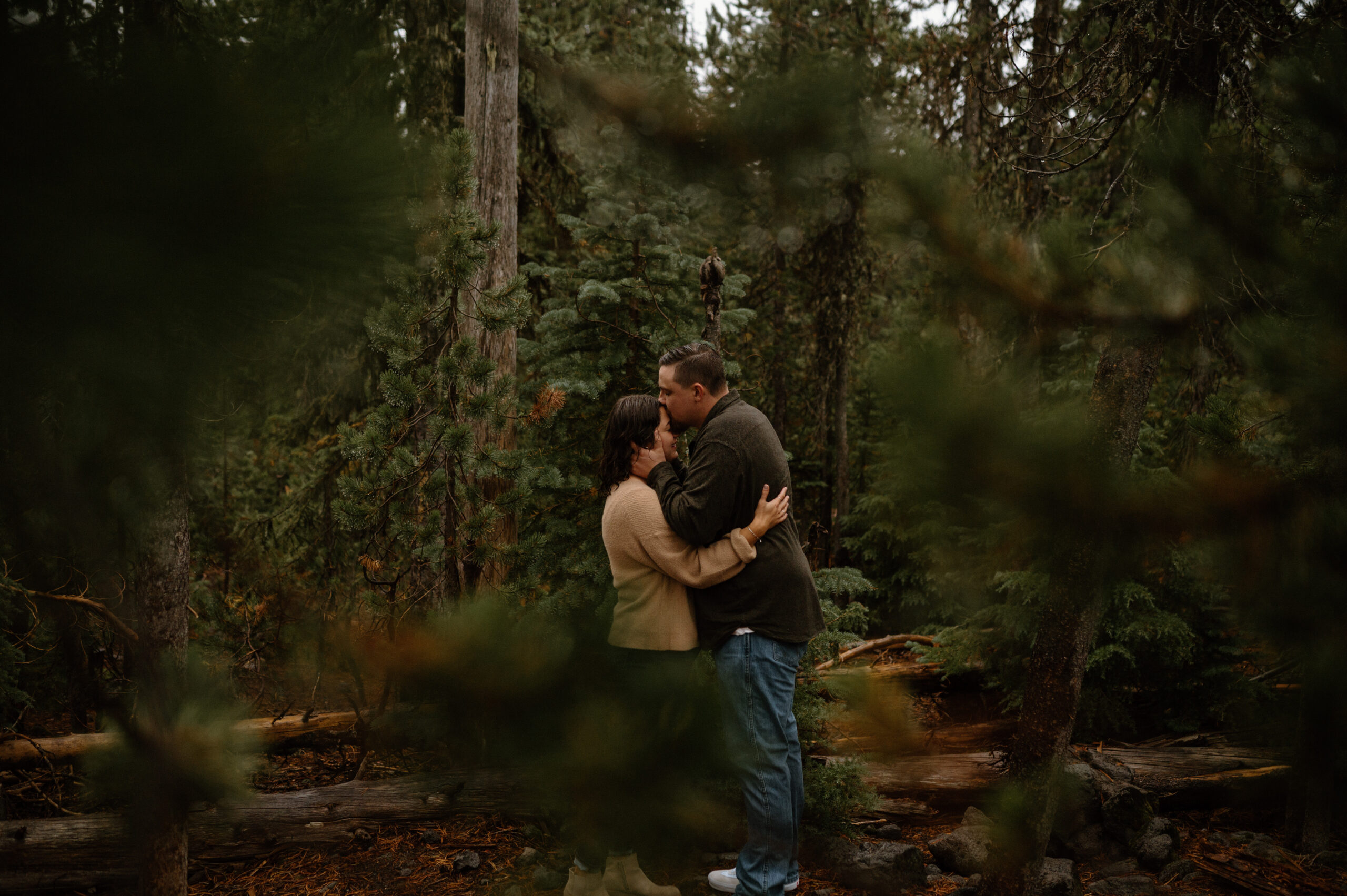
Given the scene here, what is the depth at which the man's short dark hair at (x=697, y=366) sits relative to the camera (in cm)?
340

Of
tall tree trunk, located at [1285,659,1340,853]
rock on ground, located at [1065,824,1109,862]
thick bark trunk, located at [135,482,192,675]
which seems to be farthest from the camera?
rock on ground, located at [1065,824,1109,862]

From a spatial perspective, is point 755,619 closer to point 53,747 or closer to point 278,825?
point 278,825

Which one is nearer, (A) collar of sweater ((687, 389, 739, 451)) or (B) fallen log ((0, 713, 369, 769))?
(A) collar of sweater ((687, 389, 739, 451))

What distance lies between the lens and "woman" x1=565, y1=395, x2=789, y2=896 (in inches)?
120

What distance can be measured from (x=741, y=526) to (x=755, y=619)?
1.26 ft

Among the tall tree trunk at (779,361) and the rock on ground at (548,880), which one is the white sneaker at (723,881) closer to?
the rock on ground at (548,880)

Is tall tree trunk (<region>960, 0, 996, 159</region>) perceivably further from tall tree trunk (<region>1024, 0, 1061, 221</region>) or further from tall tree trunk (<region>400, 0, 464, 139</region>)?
tall tree trunk (<region>400, 0, 464, 139</region>)

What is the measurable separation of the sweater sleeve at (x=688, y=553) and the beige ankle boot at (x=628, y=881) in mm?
1195

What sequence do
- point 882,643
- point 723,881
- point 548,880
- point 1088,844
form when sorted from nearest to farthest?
1. point 723,881
2. point 548,880
3. point 1088,844
4. point 882,643

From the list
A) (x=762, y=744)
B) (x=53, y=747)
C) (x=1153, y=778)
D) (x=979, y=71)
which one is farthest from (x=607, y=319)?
(x=1153, y=778)

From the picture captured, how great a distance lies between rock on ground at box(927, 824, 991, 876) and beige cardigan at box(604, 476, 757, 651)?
92.5 inches

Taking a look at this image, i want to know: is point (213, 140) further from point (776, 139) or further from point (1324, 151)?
point (1324, 151)

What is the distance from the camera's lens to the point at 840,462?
12031 mm

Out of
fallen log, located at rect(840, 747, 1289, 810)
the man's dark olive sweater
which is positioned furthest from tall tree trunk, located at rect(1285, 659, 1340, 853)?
fallen log, located at rect(840, 747, 1289, 810)
